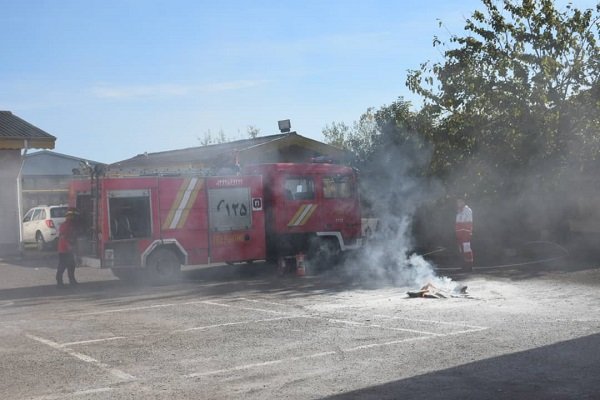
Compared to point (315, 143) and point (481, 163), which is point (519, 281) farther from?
point (315, 143)

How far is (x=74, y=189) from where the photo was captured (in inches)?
711

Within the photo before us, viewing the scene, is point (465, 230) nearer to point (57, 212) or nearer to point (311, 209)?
point (311, 209)

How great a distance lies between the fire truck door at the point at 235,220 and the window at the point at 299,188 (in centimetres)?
85

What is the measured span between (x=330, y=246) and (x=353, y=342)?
1024 cm

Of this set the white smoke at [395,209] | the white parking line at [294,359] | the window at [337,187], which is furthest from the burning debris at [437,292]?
the window at [337,187]

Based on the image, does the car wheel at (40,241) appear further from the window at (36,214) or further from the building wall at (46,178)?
the building wall at (46,178)

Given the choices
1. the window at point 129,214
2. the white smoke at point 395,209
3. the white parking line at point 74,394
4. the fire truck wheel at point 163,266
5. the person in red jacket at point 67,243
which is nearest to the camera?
the white parking line at point 74,394

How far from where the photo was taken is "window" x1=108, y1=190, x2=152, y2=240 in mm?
17078

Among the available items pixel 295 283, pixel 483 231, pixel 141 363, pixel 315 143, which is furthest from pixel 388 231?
pixel 141 363

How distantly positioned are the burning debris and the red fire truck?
555 cm

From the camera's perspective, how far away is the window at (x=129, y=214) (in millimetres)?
17078

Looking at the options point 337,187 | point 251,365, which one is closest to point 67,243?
point 337,187

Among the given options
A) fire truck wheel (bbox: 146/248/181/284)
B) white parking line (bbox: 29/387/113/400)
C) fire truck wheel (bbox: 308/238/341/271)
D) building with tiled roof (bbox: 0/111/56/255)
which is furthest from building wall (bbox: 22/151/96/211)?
white parking line (bbox: 29/387/113/400)

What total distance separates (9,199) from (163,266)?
380 inches
